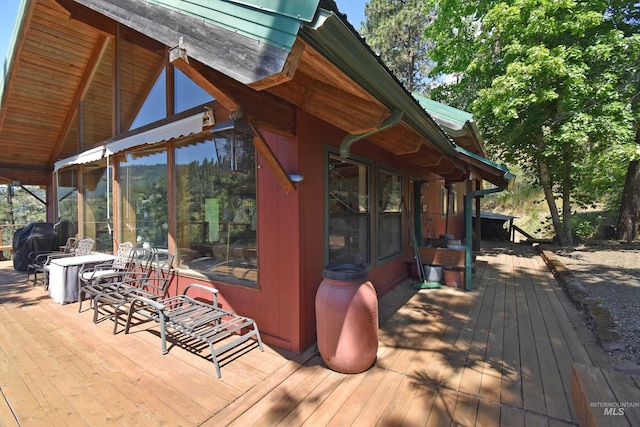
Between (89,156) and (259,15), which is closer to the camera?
(259,15)

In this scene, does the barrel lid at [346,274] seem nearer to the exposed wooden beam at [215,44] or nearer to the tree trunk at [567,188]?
the exposed wooden beam at [215,44]

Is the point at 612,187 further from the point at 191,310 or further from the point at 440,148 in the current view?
the point at 191,310

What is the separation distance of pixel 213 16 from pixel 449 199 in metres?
9.09

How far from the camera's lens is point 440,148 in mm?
3688

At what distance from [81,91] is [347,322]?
277 inches

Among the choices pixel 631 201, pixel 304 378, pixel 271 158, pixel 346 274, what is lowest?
pixel 304 378

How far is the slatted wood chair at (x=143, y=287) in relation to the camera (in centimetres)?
354

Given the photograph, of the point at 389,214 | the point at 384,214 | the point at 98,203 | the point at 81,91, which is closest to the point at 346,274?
the point at 384,214

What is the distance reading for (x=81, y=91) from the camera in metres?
6.00

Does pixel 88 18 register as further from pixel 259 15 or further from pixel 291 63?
pixel 291 63

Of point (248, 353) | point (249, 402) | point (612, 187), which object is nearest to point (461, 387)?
point (249, 402)

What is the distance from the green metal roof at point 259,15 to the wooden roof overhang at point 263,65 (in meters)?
0.04

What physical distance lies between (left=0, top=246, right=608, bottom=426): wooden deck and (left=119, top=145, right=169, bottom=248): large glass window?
1327 mm

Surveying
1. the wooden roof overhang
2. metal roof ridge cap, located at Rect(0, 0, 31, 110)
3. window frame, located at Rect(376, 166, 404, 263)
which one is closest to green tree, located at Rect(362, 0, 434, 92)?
window frame, located at Rect(376, 166, 404, 263)
